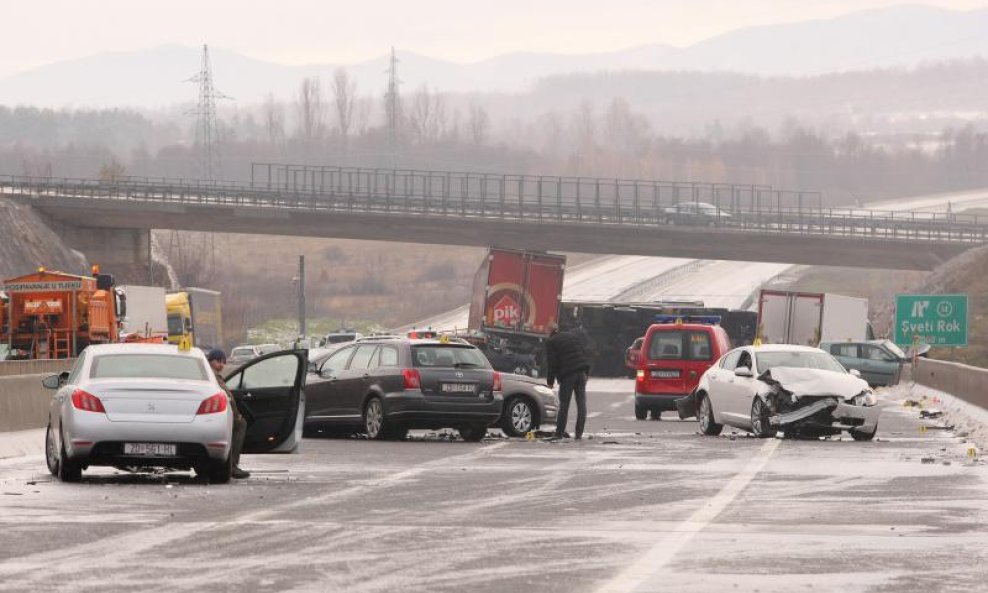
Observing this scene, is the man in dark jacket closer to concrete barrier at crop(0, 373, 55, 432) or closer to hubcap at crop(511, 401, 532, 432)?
hubcap at crop(511, 401, 532, 432)

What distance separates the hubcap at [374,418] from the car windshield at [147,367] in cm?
807

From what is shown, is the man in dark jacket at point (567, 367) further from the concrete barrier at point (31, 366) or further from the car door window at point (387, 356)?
the concrete barrier at point (31, 366)

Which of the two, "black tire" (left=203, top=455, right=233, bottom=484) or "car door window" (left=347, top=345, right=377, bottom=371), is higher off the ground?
"car door window" (left=347, top=345, right=377, bottom=371)

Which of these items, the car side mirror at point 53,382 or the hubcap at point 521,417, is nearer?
the car side mirror at point 53,382

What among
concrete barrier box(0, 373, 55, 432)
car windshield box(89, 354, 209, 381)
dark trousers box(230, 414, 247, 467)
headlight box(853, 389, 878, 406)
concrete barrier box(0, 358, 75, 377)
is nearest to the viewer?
car windshield box(89, 354, 209, 381)

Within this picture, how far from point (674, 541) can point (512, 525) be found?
5.05 feet

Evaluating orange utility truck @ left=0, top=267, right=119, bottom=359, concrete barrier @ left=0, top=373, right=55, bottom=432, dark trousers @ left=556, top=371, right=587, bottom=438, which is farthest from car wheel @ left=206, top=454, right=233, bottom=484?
orange utility truck @ left=0, top=267, right=119, bottom=359

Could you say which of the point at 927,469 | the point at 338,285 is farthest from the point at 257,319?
the point at 927,469

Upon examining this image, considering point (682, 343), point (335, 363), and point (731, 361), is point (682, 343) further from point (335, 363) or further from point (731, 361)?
point (335, 363)

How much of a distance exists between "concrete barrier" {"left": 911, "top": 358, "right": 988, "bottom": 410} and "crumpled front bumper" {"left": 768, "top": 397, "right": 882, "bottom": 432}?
6175mm

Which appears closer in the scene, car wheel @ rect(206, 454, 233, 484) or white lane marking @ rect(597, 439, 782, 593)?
white lane marking @ rect(597, 439, 782, 593)

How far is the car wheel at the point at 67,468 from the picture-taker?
18.8 m

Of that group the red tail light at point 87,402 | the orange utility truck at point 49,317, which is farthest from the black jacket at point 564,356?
the orange utility truck at point 49,317

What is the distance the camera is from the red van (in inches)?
1432
